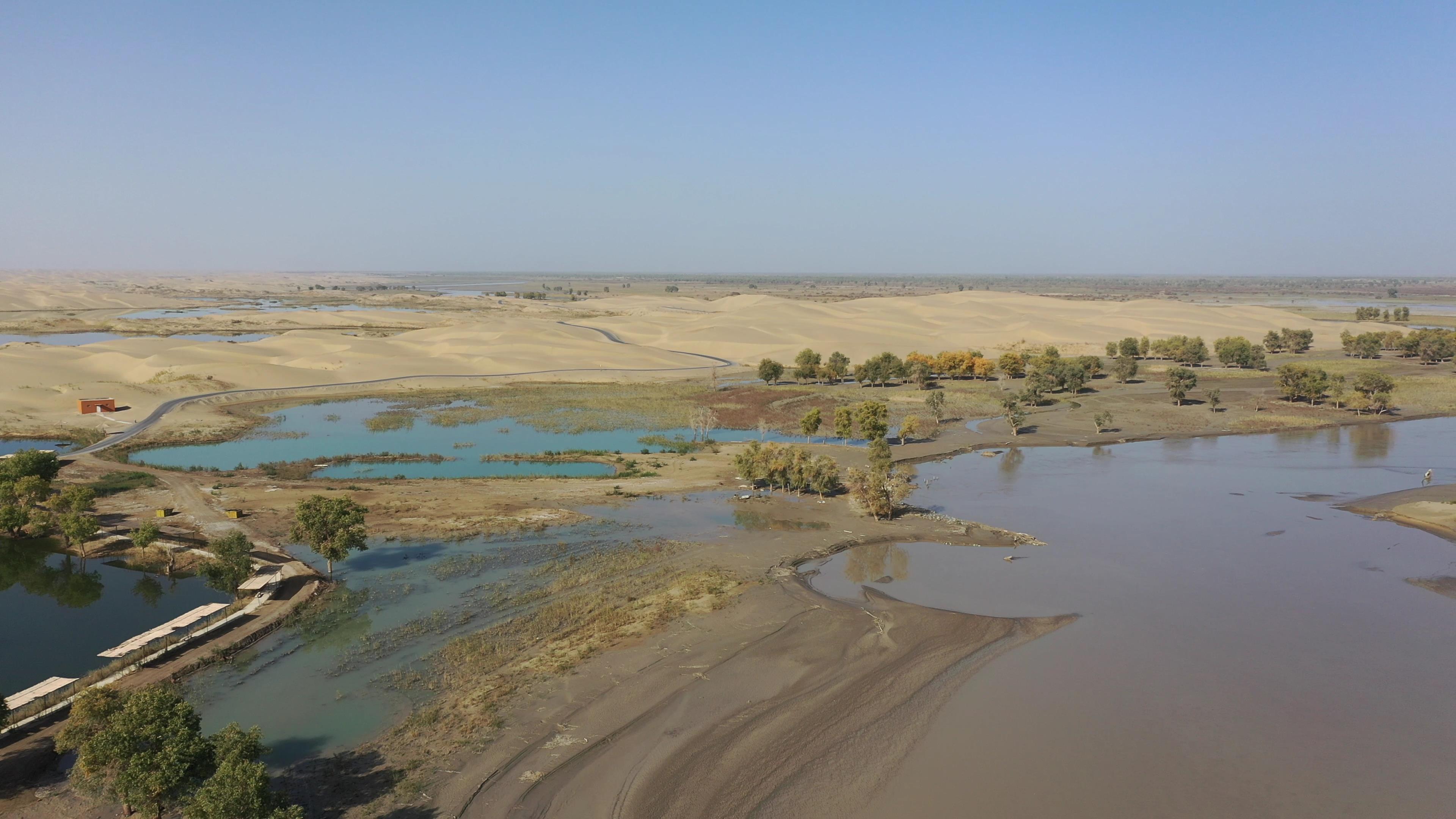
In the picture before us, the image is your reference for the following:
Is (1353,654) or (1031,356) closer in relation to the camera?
(1353,654)

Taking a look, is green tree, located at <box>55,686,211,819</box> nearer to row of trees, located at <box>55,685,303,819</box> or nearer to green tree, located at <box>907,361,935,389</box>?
row of trees, located at <box>55,685,303,819</box>

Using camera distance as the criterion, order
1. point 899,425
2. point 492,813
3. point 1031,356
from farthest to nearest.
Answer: point 1031,356 < point 899,425 < point 492,813

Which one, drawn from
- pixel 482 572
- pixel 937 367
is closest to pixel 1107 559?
pixel 482 572

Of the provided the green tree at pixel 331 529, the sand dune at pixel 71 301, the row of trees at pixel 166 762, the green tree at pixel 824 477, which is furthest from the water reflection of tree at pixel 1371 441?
the sand dune at pixel 71 301

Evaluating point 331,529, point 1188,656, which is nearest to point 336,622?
point 331,529

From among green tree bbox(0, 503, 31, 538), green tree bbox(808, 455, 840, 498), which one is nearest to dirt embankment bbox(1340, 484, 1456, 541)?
green tree bbox(808, 455, 840, 498)

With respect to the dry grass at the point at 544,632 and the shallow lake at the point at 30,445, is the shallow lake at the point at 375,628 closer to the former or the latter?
the dry grass at the point at 544,632

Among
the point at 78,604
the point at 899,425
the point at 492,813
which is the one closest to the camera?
Result: the point at 492,813

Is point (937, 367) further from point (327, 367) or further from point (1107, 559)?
point (327, 367)
